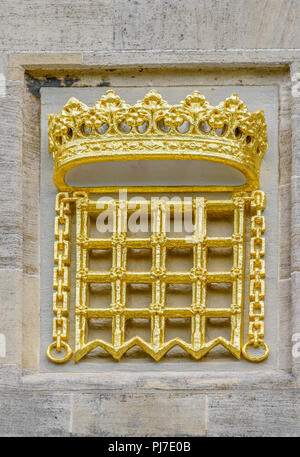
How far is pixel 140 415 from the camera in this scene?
5.39 metres

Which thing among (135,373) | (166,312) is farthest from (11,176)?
(135,373)

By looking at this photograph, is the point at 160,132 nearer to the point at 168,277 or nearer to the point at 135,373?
the point at 168,277

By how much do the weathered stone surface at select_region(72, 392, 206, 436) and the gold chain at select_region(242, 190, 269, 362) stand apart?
327mm

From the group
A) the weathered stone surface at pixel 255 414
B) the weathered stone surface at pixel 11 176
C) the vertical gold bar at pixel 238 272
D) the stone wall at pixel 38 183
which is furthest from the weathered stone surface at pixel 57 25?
the weathered stone surface at pixel 255 414

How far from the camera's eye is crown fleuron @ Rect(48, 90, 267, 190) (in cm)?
552

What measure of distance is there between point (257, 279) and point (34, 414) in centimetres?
105

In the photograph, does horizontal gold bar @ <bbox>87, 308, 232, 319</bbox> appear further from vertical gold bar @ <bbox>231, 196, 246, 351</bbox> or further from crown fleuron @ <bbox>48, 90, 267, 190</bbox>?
crown fleuron @ <bbox>48, 90, 267, 190</bbox>

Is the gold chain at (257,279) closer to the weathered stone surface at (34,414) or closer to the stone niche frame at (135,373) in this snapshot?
the stone niche frame at (135,373)

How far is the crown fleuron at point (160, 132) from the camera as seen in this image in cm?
552

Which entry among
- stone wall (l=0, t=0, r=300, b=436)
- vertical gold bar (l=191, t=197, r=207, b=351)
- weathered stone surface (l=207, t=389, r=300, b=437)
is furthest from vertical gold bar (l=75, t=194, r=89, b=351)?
weathered stone surface (l=207, t=389, r=300, b=437)

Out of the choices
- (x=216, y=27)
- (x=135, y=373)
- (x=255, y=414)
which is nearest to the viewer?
(x=255, y=414)
